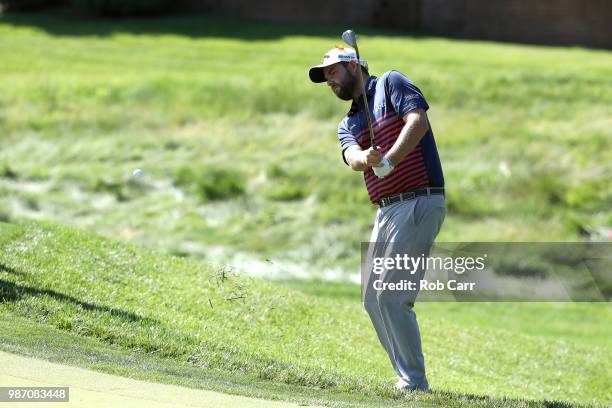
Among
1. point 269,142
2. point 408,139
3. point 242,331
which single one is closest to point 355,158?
point 408,139

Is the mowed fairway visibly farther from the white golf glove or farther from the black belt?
the white golf glove

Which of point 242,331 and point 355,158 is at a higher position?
point 355,158

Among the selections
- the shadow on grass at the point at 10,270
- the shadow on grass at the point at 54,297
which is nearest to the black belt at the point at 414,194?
the shadow on grass at the point at 54,297

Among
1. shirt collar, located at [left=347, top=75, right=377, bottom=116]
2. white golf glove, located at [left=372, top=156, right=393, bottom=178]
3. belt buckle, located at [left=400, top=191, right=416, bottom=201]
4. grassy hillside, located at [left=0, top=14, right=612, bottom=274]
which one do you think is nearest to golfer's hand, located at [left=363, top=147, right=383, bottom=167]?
white golf glove, located at [left=372, top=156, right=393, bottom=178]

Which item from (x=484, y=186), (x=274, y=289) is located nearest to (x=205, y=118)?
(x=484, y=186)

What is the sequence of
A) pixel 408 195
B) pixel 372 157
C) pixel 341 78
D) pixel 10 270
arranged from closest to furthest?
pixel 372 157
pixel 408 195
pixel 341 78
pixel 10 270

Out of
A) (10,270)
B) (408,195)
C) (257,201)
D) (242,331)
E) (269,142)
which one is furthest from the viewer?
(269,142)

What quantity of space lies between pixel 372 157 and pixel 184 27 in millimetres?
29008

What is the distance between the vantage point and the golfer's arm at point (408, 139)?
8258 millimetres

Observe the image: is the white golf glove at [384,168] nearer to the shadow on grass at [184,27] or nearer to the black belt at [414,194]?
the black belt at [414,194]

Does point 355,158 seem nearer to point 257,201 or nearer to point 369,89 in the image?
point 369,89

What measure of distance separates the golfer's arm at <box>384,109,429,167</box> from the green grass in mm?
1728

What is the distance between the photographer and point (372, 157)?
8.20m

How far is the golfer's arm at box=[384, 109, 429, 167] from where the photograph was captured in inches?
325
